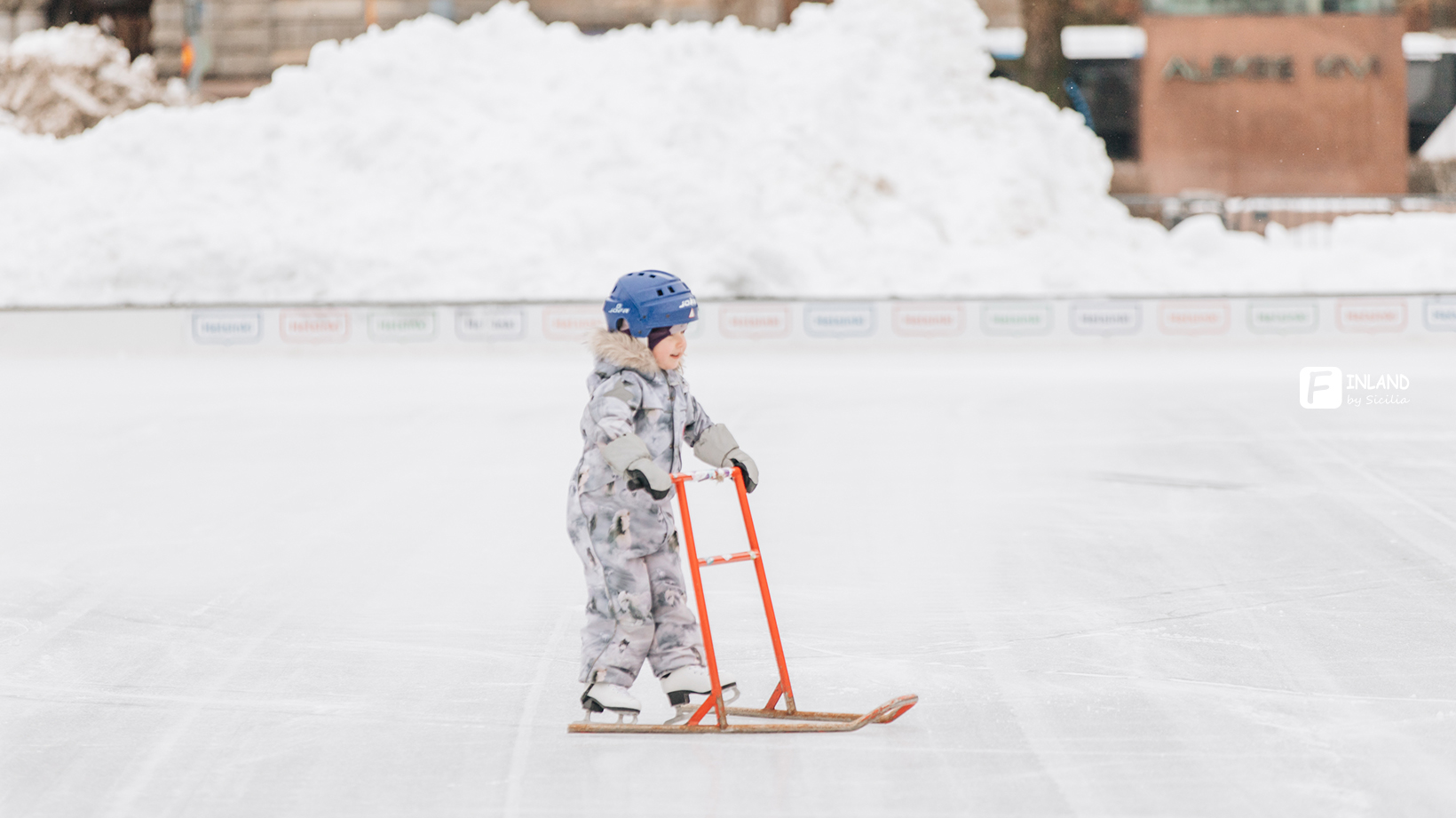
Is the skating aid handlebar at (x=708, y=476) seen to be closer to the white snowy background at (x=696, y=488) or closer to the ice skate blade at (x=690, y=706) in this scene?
the ice skate blade at (x=690, y=706)

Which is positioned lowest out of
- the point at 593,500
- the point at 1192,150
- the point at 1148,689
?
the point at 1148,689

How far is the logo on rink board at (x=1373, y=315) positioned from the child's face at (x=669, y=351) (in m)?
16.1

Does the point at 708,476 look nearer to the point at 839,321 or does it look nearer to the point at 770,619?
the point at 770,619

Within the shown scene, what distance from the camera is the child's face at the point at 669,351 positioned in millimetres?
4441

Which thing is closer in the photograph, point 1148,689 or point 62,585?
point 1148,689

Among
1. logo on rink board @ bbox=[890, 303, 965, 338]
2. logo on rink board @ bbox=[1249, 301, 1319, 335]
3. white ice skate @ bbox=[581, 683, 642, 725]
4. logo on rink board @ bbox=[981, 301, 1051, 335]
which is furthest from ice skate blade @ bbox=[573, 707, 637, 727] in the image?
logo on rink board @ bbox=[1249, 301, 1319, 335]

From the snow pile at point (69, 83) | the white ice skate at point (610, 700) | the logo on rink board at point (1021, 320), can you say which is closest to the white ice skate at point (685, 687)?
the white ice skate at point (610, 700)

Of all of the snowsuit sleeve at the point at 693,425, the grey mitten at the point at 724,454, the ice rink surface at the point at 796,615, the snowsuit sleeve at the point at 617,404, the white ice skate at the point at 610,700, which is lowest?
the ice rink surface at the point at 796,615

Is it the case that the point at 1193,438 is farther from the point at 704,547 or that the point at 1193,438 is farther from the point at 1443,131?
the point at 1443,131

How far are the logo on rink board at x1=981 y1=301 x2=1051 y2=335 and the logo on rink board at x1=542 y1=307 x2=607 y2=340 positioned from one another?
501 centimetres

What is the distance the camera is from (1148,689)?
494 centimetres

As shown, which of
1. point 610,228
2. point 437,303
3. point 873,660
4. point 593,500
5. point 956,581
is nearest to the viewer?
point 593,500

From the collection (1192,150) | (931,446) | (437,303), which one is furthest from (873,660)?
(1192,150)

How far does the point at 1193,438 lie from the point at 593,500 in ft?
25.1
